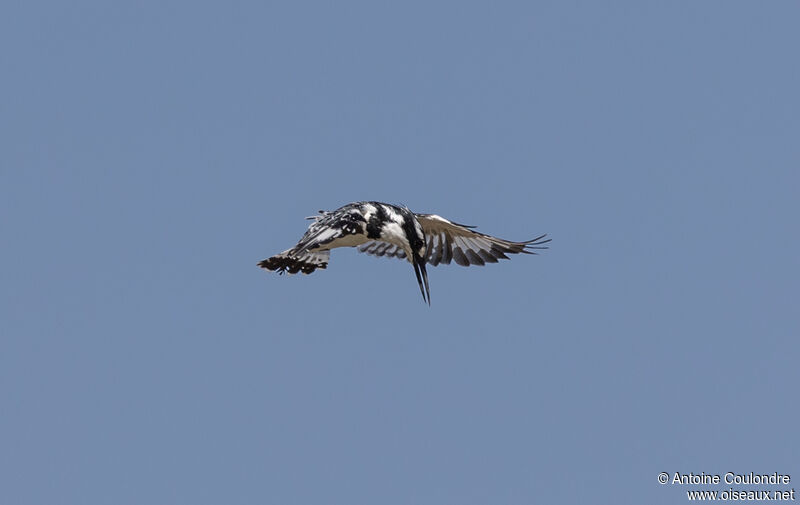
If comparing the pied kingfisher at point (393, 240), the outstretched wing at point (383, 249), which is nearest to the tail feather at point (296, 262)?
the pied kingfisher at point (393, 240)

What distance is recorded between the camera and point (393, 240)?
73.8 ft

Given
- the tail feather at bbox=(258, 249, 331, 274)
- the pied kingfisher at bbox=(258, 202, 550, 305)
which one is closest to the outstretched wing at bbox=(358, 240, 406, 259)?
the pied kingfisher at bbox=(258, 202, 550, 305)

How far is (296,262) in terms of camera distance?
23125 mm

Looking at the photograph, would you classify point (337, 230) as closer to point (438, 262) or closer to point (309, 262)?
point (309, 262)

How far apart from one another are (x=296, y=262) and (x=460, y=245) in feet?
13.8

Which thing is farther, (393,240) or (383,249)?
(383,249)

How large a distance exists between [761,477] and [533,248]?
7692 mm

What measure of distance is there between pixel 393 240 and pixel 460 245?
342 cm

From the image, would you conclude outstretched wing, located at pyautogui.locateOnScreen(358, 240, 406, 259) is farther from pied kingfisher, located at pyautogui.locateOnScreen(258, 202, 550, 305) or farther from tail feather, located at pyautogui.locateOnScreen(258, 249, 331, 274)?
tail feather, located at pyautogui.locateOnScreen(258, 249, 331, 274)

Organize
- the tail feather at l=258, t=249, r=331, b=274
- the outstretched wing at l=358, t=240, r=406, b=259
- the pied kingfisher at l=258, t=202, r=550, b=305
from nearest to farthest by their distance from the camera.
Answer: the pied kingfisher at l=258, t=202, r=550, b=305
the tail feather at l=258, t=249, r=331, b=274
the outstretched wing at l=358, t=240, r=406, b=259

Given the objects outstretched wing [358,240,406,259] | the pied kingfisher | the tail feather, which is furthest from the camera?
outstretched wing [358,240,406,259]

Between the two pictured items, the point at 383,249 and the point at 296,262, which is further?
the point at 383,249

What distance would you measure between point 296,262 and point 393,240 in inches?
82.2

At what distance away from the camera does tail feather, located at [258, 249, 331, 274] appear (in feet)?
74.8
